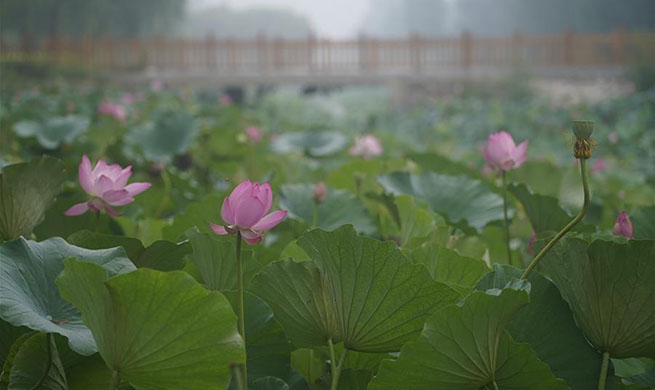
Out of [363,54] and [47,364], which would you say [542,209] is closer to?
[47,364]

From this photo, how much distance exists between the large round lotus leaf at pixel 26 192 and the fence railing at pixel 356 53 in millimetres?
15953

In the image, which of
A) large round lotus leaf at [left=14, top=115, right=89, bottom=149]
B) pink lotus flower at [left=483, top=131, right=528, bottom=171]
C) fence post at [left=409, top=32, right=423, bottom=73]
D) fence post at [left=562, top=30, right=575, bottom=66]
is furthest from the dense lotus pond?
fence post at [left=562, top=30, right=575, bottom=66]

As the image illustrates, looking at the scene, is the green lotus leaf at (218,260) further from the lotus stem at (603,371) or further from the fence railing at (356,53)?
the fence railing at (356,53)

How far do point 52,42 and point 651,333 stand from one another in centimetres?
1758

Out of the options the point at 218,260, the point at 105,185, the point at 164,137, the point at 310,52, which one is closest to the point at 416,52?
the point at 310,52

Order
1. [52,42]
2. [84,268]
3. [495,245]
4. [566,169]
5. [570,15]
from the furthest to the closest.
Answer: [570,15], [52,42], [566,169], [495,245], [84,268]

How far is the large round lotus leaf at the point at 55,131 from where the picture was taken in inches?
88.7

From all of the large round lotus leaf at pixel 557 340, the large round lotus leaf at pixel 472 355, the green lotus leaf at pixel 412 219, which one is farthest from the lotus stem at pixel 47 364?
the green lotus leaf at pixel 412 219

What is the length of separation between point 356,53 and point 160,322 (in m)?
16.9

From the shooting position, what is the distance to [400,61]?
1697cm

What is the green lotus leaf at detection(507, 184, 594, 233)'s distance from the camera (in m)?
1.03

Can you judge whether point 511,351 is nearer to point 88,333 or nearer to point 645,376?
point 645,376

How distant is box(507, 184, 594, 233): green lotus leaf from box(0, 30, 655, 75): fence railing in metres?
15.8

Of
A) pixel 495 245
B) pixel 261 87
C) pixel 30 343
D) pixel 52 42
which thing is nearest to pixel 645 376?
pixel 495 245
